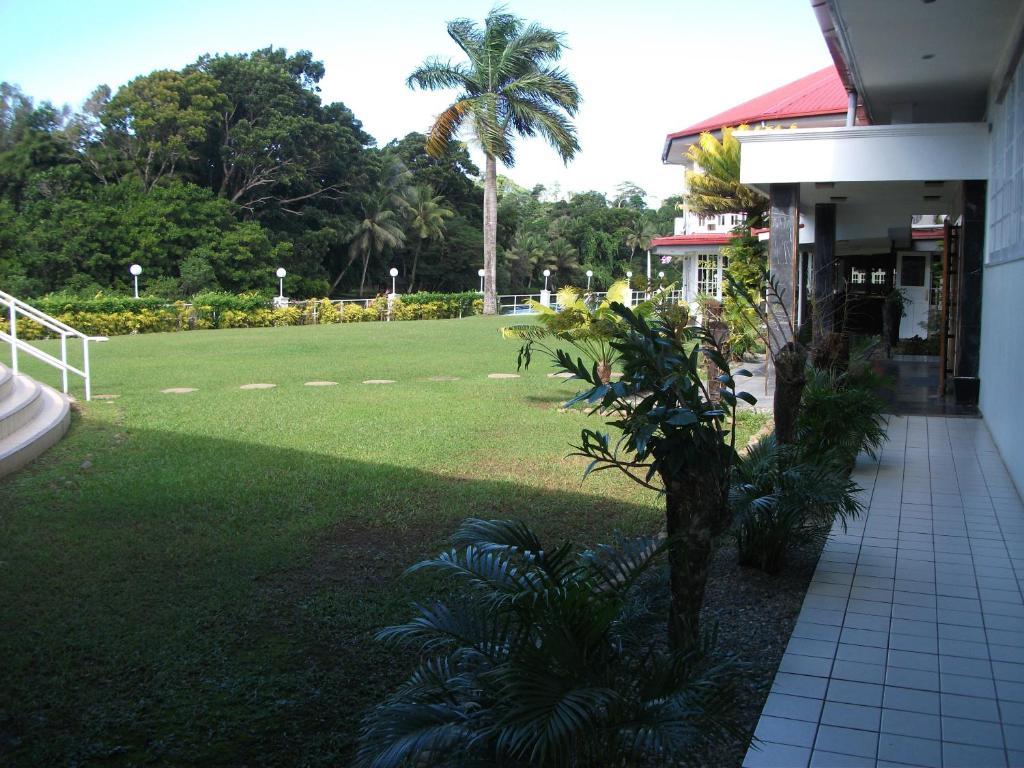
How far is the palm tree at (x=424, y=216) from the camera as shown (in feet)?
173

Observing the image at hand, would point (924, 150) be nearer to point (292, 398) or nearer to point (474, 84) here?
point (292, 398)

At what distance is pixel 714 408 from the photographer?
339cm

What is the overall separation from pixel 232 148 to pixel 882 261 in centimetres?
2885

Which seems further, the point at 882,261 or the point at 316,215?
the point at 316,215

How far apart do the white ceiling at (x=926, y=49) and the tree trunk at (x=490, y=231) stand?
92.9 feet

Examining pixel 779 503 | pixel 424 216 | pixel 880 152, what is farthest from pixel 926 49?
pixel 424 216

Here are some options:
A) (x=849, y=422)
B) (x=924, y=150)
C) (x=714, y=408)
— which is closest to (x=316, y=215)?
(x=924, y=150)

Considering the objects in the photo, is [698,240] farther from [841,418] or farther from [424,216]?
[424,216]

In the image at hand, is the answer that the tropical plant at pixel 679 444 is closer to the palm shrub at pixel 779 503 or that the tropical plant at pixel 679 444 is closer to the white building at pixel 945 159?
the palm shrub at pixel 779 503

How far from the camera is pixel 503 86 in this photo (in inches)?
1547

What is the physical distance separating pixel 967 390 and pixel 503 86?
101 ft

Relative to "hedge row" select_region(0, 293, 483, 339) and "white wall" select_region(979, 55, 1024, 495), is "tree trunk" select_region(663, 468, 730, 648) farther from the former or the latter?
"hedge row" select_region(0, 293, 483, 339)

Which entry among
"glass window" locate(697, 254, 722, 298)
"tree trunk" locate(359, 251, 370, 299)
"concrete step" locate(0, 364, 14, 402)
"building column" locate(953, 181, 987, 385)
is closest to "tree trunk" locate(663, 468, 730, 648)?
"concrete step" locate(0, 364, 14, 402)

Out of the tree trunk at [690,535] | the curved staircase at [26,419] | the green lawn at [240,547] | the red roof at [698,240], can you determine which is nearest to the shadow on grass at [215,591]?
the green lawn at [240,547]
